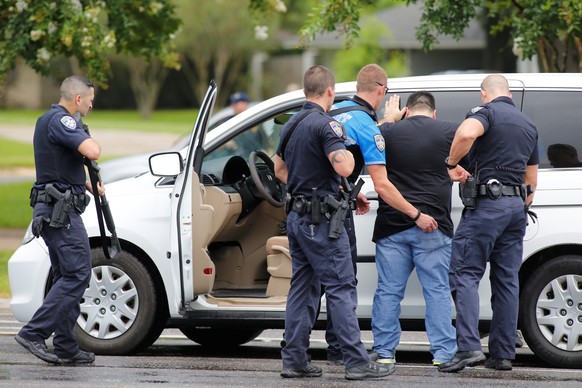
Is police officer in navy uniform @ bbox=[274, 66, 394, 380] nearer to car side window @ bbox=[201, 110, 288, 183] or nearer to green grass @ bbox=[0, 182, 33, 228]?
car side window @ bbox=[201, 110, 288, 183]

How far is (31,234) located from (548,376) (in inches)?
139

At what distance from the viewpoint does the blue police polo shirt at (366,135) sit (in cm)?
708

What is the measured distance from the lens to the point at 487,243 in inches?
287

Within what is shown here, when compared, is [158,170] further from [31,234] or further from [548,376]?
[548,376]

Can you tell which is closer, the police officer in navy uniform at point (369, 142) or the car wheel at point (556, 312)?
the police officer in navy uniform at point (369, 142)

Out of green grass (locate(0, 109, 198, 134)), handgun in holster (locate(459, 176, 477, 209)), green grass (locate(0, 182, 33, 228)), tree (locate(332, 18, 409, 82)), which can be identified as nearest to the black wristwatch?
handgun in holster (locate(459, 176, 477, 209))

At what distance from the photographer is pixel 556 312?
7512mm

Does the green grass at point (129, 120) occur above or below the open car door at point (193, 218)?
below

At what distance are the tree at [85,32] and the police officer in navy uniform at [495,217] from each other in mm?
6542

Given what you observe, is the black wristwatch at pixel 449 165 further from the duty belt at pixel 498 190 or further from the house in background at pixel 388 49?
the house in background at pixel 388 49

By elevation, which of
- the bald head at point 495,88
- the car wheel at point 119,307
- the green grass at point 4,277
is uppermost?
the bald head at point 495,88

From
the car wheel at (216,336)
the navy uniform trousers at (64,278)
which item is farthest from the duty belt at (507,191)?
the navy uniform trousers at (64,278)

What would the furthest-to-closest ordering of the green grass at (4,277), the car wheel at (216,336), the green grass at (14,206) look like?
the green grass at (14,206), the green grass at (4,277), the car wheel at (216,336)

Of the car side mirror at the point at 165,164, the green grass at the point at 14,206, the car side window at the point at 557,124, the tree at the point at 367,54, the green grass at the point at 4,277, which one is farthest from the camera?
the tree at the point at 367,54
